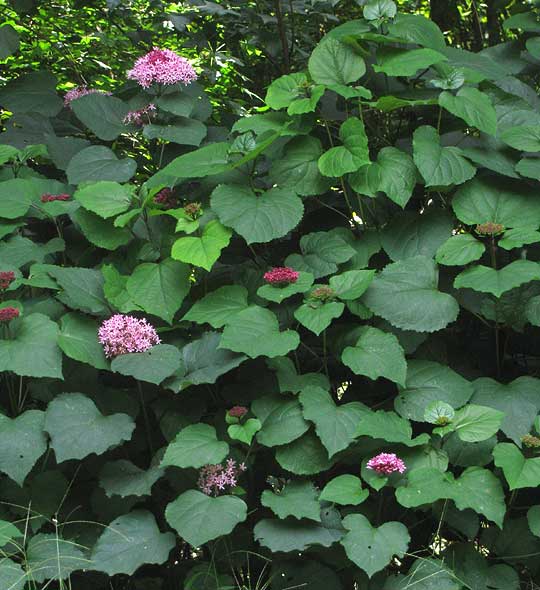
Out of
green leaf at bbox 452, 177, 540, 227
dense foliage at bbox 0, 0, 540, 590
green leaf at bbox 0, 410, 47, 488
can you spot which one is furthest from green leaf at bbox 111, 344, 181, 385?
green leaf at bbox 452, 177, 540, 227

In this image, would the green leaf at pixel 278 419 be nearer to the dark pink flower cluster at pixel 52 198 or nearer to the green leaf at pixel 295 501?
the green leaf at pixel 295 501

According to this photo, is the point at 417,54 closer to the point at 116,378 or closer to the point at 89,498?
the point at 116,378

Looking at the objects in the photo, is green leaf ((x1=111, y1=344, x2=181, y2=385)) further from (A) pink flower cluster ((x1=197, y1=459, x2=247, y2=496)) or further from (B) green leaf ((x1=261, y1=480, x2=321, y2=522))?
(B) green leaf ((x1=261, y1=480, x2=321, y2=522))

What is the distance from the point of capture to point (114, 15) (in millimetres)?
4484

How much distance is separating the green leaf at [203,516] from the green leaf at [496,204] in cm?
122

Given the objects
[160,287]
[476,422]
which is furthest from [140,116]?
[476,422]

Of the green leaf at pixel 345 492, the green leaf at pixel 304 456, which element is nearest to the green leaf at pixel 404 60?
the green leaf at pixel 304 456

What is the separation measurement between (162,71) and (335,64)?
25.8 inches

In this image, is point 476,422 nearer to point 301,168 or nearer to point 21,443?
point 301,168

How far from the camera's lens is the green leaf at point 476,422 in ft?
8.08

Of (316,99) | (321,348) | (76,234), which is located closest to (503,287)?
(321,348)

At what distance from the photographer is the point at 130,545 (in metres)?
2.54

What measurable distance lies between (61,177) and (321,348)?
146cm

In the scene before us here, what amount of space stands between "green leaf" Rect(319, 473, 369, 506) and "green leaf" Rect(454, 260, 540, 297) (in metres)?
0.68
